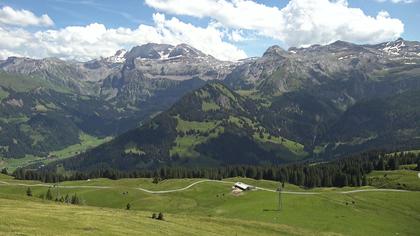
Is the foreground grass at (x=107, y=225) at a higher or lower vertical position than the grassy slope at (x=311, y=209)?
higher

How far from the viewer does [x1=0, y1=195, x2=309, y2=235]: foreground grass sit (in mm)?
63041

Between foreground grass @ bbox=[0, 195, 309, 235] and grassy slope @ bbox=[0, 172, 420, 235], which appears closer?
foreground grass @ bbox=[0, 195, 309, 235]

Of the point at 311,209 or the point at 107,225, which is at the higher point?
the point at 107,225

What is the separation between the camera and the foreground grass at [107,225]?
63.0 meters

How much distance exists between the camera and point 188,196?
199m

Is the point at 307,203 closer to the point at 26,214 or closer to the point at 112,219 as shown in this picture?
the point at 112,219

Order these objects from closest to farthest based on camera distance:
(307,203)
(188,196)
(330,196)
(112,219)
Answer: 1. (112,219)
2. (307,203)
3. (330,196)
4. (188,196)

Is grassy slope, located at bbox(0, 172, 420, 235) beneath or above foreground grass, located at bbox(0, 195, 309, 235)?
beneath

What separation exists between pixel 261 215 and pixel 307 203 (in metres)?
24.1

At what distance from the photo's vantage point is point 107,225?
241ft

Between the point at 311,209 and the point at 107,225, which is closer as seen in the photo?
the point at 107,225

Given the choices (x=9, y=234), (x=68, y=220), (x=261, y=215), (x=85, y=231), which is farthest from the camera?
(x=261, y=215)

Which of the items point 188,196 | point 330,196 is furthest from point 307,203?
point 188,196

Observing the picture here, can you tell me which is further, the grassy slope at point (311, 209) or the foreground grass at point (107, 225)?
the grassy slope at point (311, 209)
